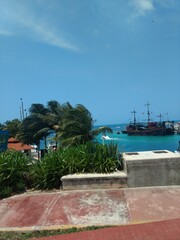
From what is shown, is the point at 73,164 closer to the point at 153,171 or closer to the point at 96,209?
the point at 153,171

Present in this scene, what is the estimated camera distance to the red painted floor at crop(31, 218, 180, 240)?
4.26m

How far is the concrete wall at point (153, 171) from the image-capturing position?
7.08 metres

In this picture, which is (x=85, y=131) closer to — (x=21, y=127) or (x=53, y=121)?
(x=53, y=121)

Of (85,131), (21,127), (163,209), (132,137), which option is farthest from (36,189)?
(132,137)

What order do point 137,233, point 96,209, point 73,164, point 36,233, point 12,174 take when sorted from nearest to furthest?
point 137,233 < point 36,233 < point 96,209 < point 12,174 < point 73,164

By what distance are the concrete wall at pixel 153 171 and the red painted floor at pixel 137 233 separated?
2.29 metres

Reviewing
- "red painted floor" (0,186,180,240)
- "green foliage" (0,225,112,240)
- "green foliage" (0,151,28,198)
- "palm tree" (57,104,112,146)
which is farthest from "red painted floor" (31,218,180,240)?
"palm tree" (57,104,112,146)

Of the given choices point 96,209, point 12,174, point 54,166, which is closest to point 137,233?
point 96,209

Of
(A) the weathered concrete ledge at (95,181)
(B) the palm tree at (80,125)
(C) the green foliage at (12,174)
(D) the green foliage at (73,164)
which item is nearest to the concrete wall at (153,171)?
(A) the weathered concrete ledge at (95,181)

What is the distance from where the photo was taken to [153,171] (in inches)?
280

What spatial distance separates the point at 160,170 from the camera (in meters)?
7.11

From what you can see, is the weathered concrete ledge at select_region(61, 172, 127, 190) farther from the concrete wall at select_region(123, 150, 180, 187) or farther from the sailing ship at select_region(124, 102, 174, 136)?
the sailing ship at select_region(124, 102, 174, 136)

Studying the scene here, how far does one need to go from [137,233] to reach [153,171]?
2.84 metres

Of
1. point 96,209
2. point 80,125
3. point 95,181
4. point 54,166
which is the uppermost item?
point 80,125
